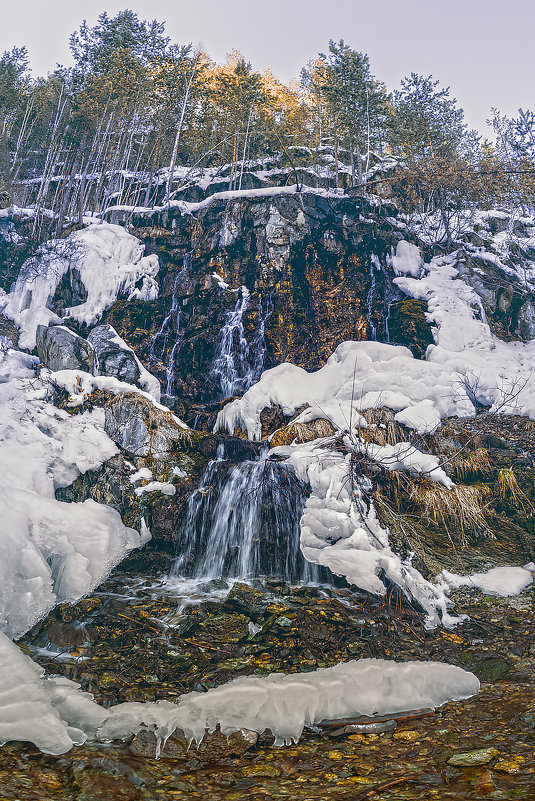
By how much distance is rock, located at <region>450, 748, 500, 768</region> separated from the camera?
7.75ft

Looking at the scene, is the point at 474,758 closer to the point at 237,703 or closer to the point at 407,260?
the point at 237,703

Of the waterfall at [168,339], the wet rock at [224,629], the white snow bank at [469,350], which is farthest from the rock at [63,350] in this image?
the white snow bank at [469,350]

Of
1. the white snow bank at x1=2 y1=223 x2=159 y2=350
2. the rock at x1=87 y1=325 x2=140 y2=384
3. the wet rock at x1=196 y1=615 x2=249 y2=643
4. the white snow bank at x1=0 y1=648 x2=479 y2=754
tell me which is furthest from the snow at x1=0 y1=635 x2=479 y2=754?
the white snow bank at x1=2 y1=223 x2=159 y2=350

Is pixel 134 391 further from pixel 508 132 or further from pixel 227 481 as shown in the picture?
pixel 508 132

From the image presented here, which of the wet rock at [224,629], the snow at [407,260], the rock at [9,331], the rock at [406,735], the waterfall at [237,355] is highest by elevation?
the snow at [407,260]

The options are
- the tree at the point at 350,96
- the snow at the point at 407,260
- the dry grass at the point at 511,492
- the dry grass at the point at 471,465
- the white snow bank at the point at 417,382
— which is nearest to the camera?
the dry grass at the point at 511,492

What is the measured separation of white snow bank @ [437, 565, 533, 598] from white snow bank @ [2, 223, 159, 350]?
1215 centimetres

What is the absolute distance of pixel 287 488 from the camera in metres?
8.09

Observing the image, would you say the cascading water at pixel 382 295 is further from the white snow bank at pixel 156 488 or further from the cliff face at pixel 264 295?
the white snow bank at pixel 156 488

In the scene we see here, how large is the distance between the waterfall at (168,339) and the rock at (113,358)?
152cm

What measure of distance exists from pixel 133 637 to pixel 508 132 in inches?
1439

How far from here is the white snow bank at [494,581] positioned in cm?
614

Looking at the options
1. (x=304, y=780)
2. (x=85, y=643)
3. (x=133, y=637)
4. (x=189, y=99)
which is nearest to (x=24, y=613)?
(x=85, y=643)

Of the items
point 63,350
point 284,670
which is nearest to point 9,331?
point 63,350
